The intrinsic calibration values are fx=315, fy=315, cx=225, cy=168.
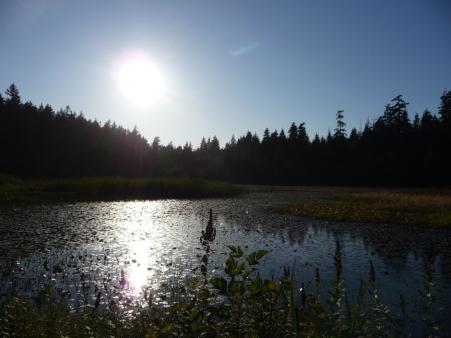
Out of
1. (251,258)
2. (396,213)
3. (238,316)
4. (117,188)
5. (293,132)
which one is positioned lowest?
(396,213)

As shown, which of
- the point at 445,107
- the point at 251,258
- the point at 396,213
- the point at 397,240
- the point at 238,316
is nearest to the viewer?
the point at 251,258

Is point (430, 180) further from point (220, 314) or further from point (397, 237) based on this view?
point (220, 314)

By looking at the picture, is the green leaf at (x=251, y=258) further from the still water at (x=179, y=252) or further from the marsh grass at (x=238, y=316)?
the still water at (x=179, y=252)

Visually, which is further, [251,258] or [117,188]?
[117,188]

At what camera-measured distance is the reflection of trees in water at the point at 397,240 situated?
1177 cm

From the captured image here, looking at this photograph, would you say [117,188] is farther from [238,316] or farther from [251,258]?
[251,258]

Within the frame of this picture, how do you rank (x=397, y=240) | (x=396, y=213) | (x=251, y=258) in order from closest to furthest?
(x=251, y=258) → (x=397, y=240) → (x=396, y=213)

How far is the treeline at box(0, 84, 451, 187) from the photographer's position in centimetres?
7456

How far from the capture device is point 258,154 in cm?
9412

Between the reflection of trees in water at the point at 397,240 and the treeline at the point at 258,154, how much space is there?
5791 cm

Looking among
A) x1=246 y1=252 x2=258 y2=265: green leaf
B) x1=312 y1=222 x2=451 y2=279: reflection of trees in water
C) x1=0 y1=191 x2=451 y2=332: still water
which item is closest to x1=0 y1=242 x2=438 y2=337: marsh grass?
x1=246 y1=252 x2=258 y2=265: green leaf

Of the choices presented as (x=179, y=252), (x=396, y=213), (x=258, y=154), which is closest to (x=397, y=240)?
(x=396, y=213)

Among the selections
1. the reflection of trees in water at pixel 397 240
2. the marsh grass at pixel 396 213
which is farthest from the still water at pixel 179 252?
the marsh grass at pixel 396 213

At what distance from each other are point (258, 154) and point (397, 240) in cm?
7952
